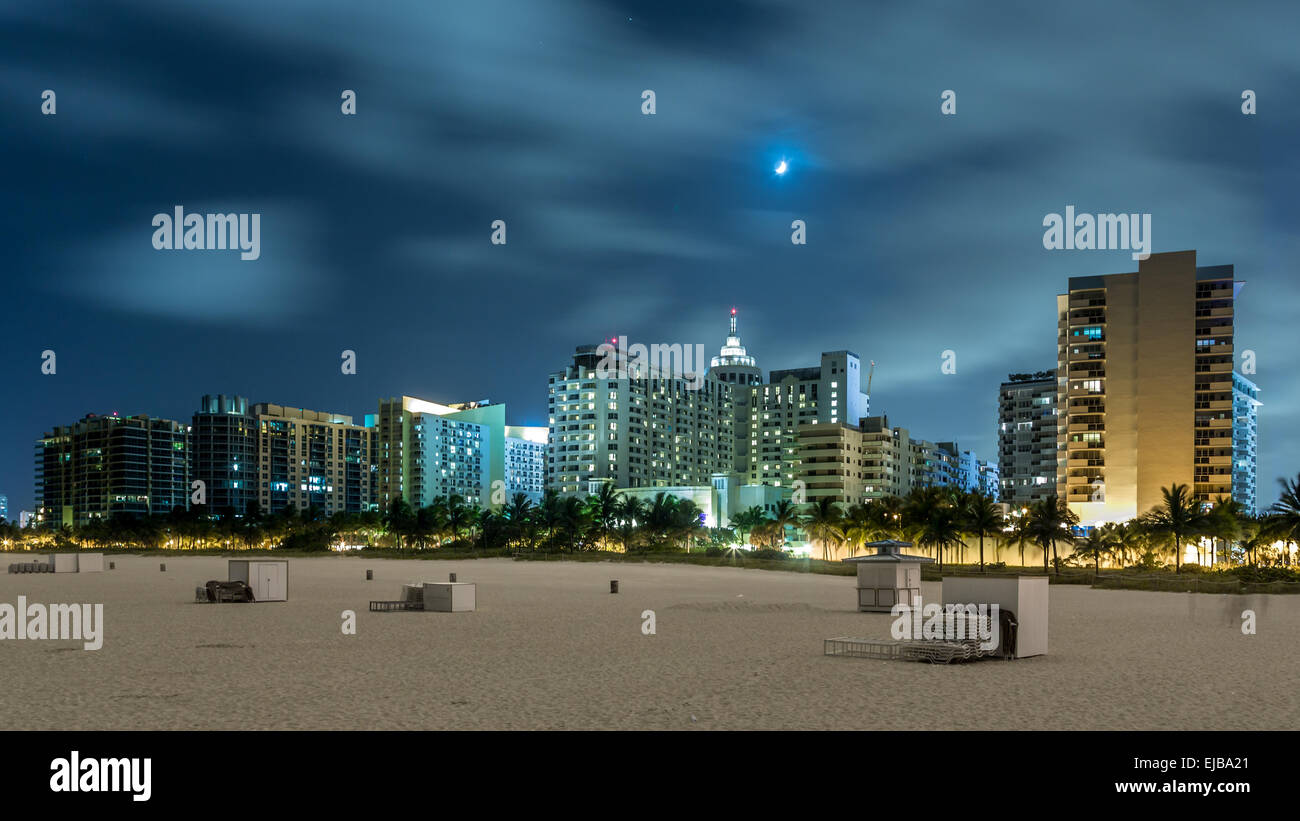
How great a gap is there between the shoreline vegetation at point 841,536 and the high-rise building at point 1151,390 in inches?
311

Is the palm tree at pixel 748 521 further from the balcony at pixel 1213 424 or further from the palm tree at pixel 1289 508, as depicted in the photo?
the palm tree at pixel 1289 508

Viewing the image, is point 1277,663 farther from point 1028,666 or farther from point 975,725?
point 975,725

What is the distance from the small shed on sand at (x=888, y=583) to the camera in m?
36.1

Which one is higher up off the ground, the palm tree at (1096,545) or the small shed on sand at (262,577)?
the small shed on sand at (262,577)

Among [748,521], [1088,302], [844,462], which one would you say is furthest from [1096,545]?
[844,462]

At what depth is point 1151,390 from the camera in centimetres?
12225

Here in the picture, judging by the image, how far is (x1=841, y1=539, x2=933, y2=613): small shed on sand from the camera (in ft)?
118

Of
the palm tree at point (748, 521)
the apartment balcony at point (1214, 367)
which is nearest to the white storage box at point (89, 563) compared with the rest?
the palm tree at point (748, 521)

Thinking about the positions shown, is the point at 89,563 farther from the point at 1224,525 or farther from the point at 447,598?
the point at 1224,525

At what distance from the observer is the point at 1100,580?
6344 cm

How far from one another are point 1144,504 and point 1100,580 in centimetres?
6375

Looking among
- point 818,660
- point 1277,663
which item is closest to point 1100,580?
point 1277,663

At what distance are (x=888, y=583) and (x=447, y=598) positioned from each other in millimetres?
15547

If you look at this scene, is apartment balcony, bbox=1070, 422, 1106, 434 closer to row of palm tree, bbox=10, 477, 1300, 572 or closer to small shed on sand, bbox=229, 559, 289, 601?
row of palm tree, bbox=10, 477, 1300, 572
